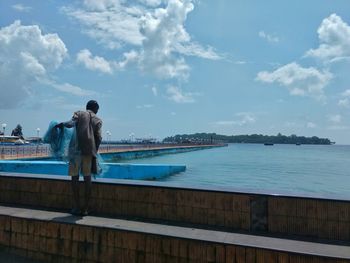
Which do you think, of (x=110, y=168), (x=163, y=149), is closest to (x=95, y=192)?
(x=110, y=168)

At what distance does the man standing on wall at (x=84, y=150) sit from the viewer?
4820mm

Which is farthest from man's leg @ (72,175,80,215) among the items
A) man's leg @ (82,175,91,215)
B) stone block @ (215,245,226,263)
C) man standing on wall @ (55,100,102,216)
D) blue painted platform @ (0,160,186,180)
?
blue painted platform @ (0,160,186,180)

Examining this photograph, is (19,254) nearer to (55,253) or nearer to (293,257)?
(55,253)

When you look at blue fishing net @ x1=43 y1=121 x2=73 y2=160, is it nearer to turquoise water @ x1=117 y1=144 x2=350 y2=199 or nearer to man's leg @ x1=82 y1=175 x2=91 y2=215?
man's leg @ x1=82 y1=175 x2=91 y2=215

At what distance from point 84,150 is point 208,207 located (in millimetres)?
1865

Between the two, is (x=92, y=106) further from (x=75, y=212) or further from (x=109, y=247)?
(x=109, y=247)

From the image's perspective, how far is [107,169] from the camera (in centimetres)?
1550

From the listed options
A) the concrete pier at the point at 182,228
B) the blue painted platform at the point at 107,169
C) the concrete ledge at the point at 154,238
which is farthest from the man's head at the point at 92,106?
the blue painted platform at the point at 107,169

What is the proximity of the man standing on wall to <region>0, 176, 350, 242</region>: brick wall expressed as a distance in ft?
1.16

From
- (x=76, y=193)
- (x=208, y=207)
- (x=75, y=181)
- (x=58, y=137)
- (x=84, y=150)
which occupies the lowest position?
(x=208, y=207)

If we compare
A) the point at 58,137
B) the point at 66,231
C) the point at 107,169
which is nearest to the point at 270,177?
the point at 107,169

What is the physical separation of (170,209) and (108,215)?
0.95m

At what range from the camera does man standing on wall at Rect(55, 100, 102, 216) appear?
482 cm

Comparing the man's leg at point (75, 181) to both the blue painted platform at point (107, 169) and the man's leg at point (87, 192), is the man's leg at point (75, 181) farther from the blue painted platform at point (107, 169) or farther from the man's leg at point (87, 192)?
the blue painted platform at point (107, 169)
